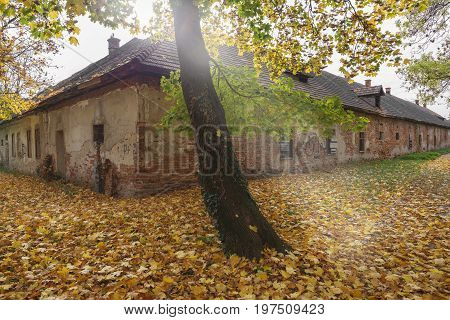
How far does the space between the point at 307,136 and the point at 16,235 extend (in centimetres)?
1183

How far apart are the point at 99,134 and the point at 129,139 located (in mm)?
2030

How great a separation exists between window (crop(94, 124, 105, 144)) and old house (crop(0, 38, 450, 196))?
3 cm

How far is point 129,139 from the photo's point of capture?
805cm

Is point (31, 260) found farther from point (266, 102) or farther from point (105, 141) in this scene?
point (105, 141)

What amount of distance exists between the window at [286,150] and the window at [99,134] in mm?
7110

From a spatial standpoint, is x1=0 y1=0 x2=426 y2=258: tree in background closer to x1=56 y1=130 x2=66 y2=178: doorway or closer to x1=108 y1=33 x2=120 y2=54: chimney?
x1=56 y1=130 x2=66 y2=178: doorway

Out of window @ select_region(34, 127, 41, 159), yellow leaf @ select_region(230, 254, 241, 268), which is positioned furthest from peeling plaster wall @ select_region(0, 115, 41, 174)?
yellow leaf @ select_region(230, 254, 241, 268)

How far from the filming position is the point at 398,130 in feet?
77.4

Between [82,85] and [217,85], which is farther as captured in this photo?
[82,85]

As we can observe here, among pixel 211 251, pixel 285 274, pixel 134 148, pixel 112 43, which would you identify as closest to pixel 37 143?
pixel 112 43

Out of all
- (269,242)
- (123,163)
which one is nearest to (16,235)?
(123,163)

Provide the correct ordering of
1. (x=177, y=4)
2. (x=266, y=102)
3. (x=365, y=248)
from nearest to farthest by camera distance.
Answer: (x=177, y=4) → (x=365, y=248) → (x=266, y=102)

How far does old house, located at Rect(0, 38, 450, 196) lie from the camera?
309 inches

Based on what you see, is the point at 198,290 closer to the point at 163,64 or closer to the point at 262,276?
the point at 262,276
